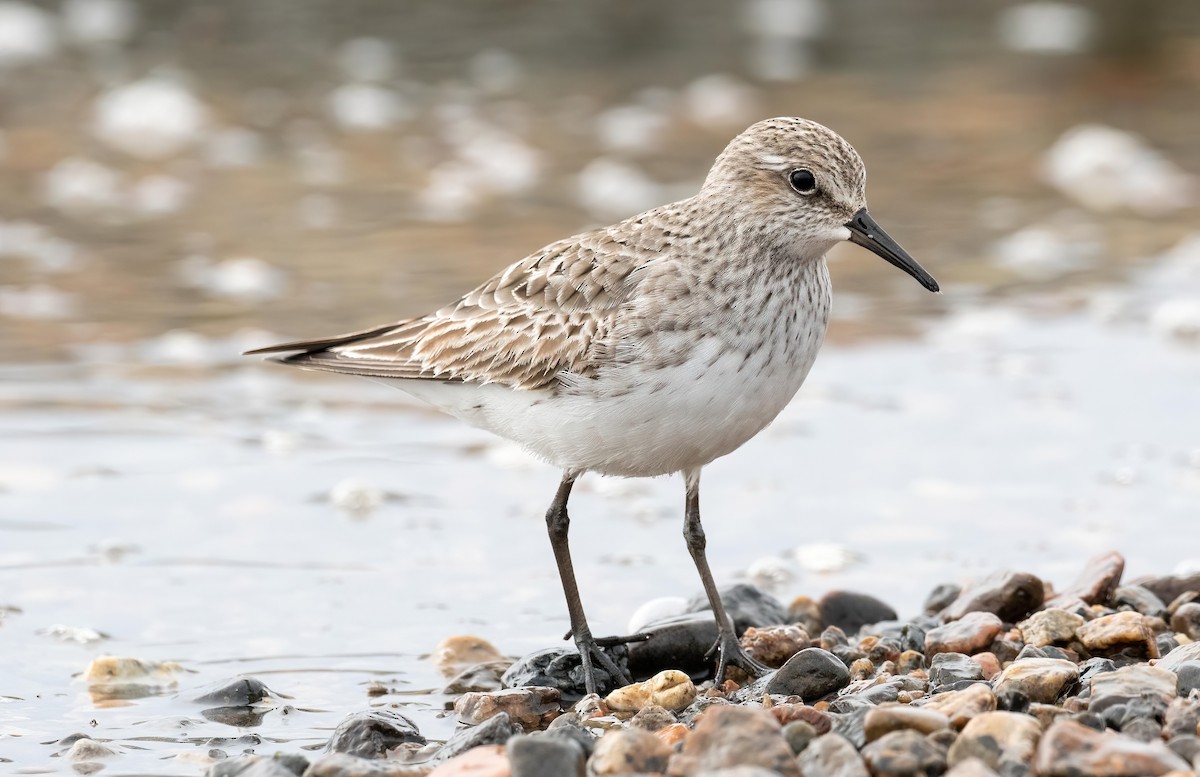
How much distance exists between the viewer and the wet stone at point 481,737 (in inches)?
169

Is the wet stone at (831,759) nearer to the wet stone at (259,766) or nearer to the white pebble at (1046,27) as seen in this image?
the wet stone at (259,766)

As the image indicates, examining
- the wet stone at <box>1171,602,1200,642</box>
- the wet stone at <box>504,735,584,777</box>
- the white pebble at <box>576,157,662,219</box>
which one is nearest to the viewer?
the wet stone at <box>504,735,584,777</box>

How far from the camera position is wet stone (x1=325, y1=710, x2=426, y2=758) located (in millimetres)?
4461

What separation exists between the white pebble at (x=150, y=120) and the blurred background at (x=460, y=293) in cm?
5

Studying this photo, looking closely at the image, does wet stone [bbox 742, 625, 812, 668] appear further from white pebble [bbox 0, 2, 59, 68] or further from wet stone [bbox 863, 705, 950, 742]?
white pebble [bbox 0, 2, 59, 68]

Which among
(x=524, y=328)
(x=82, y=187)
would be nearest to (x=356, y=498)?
(x=524, y=328)

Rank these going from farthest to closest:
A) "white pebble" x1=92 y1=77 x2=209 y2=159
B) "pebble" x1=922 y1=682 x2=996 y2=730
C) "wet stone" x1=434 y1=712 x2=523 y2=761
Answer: "white pebble" x1=92 y1=77 x2=209 y2=159 → "wet stone" x1=434 y1=712 x2=523 y2=761 → "pebble" x1=922 y1=682 x2=996 y2=730

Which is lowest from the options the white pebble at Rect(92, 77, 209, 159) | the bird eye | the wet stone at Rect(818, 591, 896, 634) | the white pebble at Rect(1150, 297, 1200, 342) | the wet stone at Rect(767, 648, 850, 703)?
the wet stone at Rect(767, 648, 850, 703)

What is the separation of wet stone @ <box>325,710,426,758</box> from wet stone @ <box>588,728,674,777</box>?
2.50 ft

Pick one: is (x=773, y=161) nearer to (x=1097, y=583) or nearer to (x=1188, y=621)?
(x=1097, y=583)

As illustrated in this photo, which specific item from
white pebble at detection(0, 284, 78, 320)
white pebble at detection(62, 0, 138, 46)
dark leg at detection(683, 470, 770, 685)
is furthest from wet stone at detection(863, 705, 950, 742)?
white pebble at detection(62, 0, 138, 46)

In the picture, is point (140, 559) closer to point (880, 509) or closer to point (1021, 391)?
point (880, 509)

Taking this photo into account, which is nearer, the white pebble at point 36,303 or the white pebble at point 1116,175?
the white pebble at point 36,303

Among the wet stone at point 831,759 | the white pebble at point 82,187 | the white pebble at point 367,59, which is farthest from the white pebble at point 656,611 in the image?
the white pebble at point 367,59
